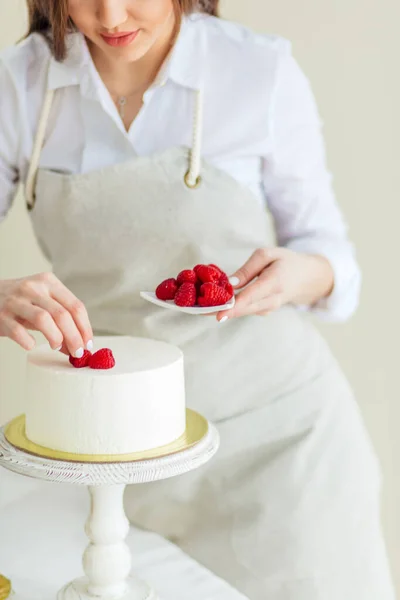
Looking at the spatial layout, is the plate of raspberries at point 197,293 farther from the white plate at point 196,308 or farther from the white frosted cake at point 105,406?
the white frosted cake at point 105,406

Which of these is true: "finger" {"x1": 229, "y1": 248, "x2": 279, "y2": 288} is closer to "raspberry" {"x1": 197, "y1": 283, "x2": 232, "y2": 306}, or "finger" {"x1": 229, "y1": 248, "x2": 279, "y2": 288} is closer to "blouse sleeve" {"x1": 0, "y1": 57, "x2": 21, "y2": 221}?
"raspberry" {"x1": 197, "y1": 283, "x2": 232, "y2": 306}

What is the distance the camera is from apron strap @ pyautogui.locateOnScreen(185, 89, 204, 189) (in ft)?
3.79

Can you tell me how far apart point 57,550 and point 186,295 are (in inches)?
13.8

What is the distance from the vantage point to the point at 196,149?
1.16m

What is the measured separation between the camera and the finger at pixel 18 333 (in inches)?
35.4

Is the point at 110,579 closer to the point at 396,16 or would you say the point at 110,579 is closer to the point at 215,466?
the point at 215,466

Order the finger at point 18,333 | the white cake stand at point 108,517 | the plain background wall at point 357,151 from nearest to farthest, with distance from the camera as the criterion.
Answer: the white cake stand at point 108,517 → the finger at point 18,333 → the plain background wall at point 357,151

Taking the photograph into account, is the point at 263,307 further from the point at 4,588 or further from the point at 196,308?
the point at 4,588

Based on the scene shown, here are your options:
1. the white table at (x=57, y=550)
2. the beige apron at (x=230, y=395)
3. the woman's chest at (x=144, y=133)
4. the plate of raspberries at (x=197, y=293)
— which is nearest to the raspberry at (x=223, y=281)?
the plate of raspberries at (x=197, y=293)

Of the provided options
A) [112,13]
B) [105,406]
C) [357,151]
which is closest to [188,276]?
[105,406]

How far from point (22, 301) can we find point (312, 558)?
0.50 m

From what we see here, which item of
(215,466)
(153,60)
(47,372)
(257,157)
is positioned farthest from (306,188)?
(47,372)

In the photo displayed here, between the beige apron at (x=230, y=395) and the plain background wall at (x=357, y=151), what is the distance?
1.96 feet

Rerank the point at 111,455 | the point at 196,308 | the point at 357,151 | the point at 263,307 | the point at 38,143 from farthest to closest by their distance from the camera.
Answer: the point at 357,151, the point at 38,143, the point at 263,307, the point at 196,308, the point at 111,455
